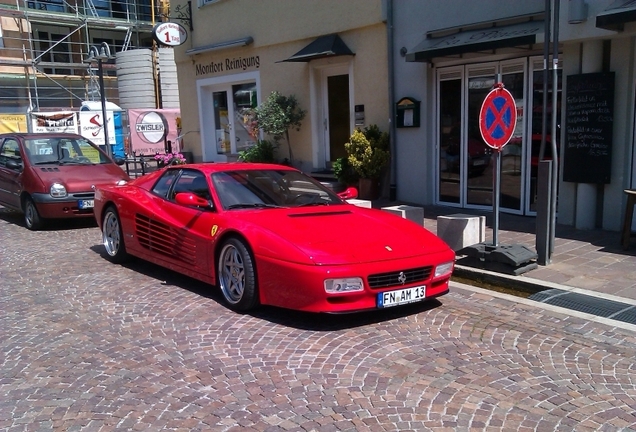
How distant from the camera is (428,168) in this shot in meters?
11.3

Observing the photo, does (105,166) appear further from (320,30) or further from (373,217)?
(373,217)

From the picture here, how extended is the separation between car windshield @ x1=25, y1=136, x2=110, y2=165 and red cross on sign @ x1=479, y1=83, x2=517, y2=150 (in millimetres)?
7513

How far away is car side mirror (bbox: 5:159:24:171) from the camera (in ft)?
35.9

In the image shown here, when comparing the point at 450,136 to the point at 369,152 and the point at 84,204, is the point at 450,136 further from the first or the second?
the point at 84,204

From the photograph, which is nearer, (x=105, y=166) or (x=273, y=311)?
(x=273, y=311)

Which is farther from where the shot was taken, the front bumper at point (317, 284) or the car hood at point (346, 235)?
the car hood at point (346, 235)

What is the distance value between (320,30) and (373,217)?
8087mm

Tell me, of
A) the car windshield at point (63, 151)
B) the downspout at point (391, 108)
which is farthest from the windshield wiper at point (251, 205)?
the car windshield at point (63, 151)

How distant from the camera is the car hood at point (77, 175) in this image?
34.1 feet

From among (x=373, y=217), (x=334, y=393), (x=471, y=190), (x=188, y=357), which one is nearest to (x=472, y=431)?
(x=334, y=393)

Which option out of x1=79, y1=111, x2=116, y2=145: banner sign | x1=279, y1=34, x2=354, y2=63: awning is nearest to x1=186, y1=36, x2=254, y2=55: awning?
x1=279, y1=34, x2=354, y2=63: awning

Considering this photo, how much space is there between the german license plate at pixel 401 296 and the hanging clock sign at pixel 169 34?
13504mm

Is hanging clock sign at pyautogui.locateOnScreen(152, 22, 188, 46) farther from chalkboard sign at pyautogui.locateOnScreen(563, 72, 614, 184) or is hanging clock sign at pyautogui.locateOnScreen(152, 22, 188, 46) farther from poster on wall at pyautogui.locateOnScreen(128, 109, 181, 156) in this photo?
chalkboard sign at pyautogui.locateOnScreen(563, 72, 614, 184)

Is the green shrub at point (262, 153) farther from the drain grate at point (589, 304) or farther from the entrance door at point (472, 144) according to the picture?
the drain grate at point (589, 304)
